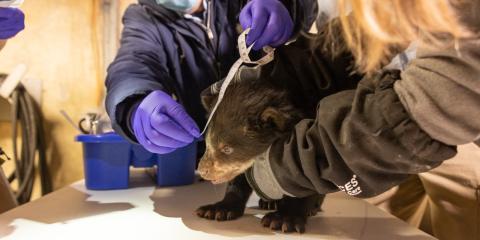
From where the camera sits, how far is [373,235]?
31.2 inches

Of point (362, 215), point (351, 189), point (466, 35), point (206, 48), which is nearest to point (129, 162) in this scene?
point (206, 48)

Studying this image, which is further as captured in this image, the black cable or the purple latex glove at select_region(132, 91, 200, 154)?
the black cable

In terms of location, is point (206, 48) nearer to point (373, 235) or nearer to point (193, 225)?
point (193, 225)

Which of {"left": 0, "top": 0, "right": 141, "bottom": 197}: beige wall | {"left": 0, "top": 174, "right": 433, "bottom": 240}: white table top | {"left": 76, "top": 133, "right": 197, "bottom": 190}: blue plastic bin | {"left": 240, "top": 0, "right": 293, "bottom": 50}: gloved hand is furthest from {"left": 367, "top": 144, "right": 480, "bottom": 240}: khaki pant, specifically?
{"left": 0, "top": 0, "right": 141, "bottom": 197}: beige wall

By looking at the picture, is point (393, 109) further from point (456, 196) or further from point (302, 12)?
point (456, 196)

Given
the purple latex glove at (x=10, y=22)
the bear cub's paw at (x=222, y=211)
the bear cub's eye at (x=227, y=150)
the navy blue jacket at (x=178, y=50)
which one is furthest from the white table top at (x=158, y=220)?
the purple latex glove at (x=10, y=22)

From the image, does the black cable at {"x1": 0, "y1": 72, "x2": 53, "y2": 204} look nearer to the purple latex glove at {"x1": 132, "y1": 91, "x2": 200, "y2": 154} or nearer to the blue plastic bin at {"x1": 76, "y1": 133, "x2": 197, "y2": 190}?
the blue plastic bin at {"x1": 76, "y1": 133, "x2": 197, "y2": 190}

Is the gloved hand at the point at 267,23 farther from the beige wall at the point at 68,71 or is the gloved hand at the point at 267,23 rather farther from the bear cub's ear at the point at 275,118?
the beige wall at the point at 68,71

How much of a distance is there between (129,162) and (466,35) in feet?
2.62

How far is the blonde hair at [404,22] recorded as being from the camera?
47cm

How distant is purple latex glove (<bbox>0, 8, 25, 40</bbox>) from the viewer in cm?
90

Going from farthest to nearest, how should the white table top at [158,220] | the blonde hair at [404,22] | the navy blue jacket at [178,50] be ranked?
the navy blue jacket at [178,50]
the white table top at [158,220]
the blonde hair at [404,22]

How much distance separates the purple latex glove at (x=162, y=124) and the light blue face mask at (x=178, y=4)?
0.37 meters

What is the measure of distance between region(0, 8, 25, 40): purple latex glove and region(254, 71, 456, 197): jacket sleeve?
0.56m
